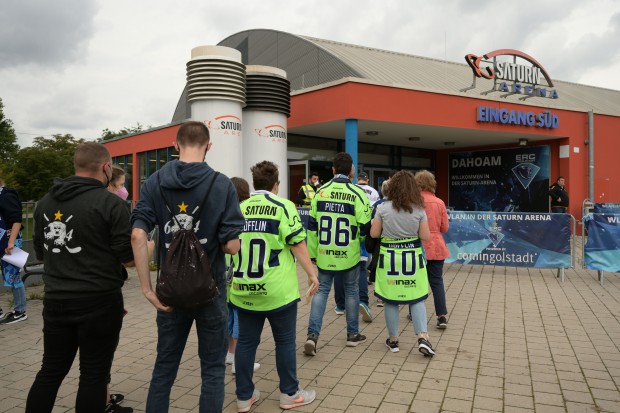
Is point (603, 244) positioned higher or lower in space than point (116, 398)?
higher

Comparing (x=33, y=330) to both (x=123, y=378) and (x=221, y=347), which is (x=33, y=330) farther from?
(x=221, y=347)

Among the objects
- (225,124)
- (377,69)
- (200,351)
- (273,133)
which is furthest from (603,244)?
(377,69)

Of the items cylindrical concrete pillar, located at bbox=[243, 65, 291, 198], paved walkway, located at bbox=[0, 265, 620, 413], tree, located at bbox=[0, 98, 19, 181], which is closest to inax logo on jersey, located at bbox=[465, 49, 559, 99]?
cylindrical concrete pillar, located at bbox=[243, 65, 291, 198]

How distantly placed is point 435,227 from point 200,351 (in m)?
3.54

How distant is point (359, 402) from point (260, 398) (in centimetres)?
74

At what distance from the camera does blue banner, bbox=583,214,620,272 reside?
8.27 meters

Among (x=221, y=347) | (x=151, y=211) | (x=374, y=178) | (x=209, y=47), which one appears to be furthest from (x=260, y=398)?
(x=374, y=178)

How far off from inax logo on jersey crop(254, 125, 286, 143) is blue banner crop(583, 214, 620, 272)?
6.47 metres

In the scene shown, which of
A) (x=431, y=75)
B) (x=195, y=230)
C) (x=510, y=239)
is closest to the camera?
(x=195, y=230)

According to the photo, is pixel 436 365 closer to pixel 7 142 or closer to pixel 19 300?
pixel 19 300

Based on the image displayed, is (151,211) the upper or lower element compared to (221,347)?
upper

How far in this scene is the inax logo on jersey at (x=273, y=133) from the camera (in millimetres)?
11170

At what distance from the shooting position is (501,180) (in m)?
19.2

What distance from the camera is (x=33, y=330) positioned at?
5.64 metres
